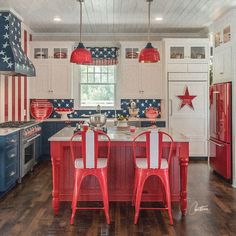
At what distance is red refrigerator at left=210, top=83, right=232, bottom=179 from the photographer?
18.2ft

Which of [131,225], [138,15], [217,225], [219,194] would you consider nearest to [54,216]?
[131,225]

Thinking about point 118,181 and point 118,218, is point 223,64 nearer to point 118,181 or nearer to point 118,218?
point 118,181

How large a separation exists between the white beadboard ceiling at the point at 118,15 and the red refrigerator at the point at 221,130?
1.42m

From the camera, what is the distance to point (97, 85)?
321 inches

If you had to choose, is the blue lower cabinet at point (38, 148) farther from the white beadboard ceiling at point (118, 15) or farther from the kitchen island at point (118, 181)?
the kitchen island at point (118, 181)

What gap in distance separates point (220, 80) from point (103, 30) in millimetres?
2982

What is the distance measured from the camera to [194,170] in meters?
6.54

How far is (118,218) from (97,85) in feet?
15.4

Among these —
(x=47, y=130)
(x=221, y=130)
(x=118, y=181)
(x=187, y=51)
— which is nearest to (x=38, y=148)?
(x=47, y=130)

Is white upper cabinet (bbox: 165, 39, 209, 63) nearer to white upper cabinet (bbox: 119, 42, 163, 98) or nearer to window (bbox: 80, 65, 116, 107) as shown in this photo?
white upper cabinet (bbox: 119, 42, 163, 98)

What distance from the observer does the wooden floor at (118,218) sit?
11.6 ft

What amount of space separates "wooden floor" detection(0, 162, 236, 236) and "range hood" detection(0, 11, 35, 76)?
1885 mm

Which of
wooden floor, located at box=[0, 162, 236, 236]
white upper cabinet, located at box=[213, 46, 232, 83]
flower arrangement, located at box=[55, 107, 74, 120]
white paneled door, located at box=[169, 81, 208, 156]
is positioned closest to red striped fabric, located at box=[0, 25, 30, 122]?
flower arrangement, located at box=[55, 107, 74, 120]

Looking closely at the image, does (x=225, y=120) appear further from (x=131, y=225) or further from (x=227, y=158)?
(x=131, y=225)
